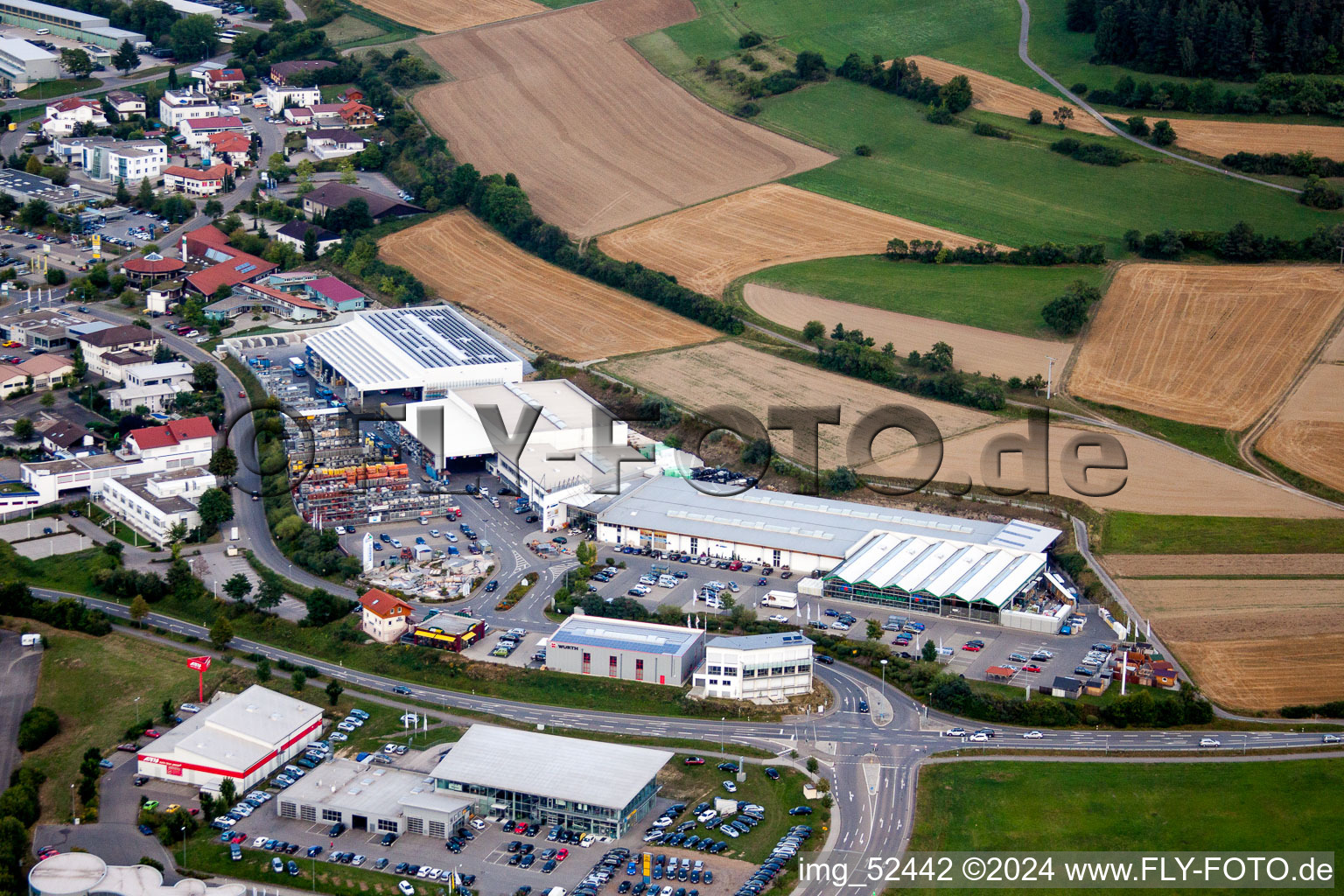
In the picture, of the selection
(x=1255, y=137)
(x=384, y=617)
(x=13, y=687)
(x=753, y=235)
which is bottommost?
(x=13, y=687)

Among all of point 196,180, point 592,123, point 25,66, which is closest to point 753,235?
point 592,123

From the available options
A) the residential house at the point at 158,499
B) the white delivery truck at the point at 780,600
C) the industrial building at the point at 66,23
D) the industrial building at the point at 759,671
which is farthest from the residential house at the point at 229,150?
the industrial building at the point at 759,671

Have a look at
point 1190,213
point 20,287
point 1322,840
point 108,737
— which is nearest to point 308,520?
point 108,737

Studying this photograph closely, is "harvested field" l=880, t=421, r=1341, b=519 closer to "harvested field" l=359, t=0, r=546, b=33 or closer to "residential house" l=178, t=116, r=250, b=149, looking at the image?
"residential house" l=178, t=116, r=250, b=149

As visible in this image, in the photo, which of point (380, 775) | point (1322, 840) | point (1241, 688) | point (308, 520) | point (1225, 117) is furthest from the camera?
point (1225, 117)

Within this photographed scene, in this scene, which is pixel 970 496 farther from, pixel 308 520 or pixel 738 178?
pixel 738 178

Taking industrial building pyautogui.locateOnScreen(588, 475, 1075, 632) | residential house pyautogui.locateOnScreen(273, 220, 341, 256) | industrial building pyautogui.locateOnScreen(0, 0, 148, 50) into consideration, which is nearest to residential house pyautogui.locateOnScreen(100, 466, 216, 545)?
industrial building pyautogui.locateOnScreen(588, 475, 1075, 632)

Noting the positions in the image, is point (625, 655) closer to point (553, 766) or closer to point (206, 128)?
point (553, 766)

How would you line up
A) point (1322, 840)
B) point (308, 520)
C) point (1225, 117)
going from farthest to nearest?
point (1225, 117) → point (308, 520) → point (1322, 840)
